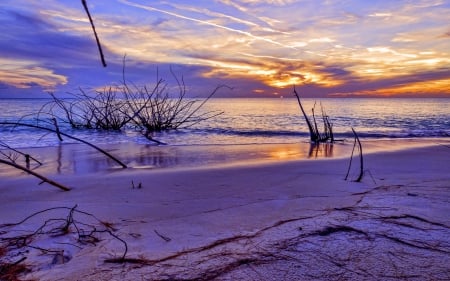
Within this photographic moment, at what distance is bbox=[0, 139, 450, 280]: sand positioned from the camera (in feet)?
5.60

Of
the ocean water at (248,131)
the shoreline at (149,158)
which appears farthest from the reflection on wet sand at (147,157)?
the ocean water at (248,131)

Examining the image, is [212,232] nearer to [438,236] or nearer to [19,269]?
[19,269]

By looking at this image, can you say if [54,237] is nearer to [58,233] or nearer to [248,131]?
[58,233]

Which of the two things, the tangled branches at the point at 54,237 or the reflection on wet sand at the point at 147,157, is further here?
the reflection on wet sand at the point at 147,157

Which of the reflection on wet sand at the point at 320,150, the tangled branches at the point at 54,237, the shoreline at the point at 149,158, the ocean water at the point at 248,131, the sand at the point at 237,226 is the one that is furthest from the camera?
the ocean water at the point at 248,131

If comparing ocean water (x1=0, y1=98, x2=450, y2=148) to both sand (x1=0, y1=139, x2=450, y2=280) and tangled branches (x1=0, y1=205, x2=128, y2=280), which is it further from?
tangled branches (x1=0, y1=205, x2=128, y2=280)

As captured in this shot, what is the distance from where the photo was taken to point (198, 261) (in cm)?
178

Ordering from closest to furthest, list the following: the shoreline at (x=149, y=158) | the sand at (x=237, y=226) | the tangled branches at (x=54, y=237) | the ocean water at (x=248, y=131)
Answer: the sand at (x=237, y=226) < the tangled branches at (x=54, y=237) < the shoreline at (x=149, y=158) < the ocean water at (x=248, y=131)

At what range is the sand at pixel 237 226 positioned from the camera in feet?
5.60

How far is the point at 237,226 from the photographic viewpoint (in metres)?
2.39

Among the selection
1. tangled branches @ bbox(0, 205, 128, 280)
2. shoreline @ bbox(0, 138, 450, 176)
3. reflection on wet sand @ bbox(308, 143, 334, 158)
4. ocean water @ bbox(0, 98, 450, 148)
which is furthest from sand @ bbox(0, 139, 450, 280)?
ocean water @ bbox(0, 98, 450, 148)

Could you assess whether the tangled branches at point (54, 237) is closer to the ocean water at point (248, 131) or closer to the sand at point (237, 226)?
the sand at point (237, 226)

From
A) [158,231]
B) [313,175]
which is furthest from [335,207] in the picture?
[313,175]

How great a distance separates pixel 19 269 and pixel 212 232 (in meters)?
1.05
